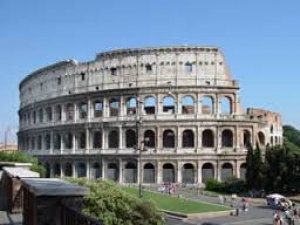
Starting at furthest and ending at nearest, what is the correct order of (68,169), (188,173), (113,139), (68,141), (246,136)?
1. (68,141)
2. (68,169)
3. (113,139)
4. (246,136)
5. (188,173)

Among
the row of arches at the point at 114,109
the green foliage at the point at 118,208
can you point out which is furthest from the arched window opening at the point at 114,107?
the green foliage at the point at 118,208

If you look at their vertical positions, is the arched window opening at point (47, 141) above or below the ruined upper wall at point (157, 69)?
below

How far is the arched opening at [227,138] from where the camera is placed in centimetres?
6450

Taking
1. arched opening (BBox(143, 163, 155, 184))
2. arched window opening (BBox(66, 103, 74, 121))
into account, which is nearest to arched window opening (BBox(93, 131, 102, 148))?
arched window opening (BBox(66, 103, 74, 121))

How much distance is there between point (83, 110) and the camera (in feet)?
235

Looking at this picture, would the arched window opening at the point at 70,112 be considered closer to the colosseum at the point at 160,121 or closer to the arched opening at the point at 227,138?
the colosseum at the point at 160,121

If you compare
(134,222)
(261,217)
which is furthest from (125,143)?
(134,222)

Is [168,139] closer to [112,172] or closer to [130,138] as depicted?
[130,138]

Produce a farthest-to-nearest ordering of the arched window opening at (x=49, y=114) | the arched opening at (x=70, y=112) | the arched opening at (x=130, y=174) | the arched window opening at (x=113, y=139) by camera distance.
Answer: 1. the arched window opening at (x=49, y=114)
2. the arched opening at (x=70, y=112)
3. the arched window opening at (x=113, y=139)
4. the arched opening at (x=130, y=174)

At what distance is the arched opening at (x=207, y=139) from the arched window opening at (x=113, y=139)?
1097 centimetres

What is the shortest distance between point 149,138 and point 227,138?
31.5 ft

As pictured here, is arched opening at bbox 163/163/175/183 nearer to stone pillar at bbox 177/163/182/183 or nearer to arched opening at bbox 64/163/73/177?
stone pillar at bbox 177/163/182/183

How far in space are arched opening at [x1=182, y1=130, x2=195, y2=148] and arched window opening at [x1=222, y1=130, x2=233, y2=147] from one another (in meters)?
3.85

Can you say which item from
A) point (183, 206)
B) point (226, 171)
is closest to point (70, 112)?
point (226, 171)
